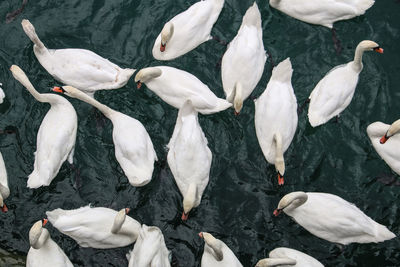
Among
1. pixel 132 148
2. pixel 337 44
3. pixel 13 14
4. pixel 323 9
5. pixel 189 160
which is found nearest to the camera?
pixel 189 160

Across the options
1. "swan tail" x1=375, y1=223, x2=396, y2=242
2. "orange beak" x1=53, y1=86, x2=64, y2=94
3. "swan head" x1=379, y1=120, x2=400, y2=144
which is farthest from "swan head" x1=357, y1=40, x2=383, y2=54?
"orange beak" x1=53, y1=86, x2=64, y2=94

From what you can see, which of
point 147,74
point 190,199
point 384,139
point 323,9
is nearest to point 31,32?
point 147,74

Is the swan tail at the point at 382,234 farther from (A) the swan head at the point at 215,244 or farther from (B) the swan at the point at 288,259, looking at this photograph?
(A) the swan head at the point at 215,244

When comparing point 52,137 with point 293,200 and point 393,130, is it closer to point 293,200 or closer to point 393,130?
point 293,200

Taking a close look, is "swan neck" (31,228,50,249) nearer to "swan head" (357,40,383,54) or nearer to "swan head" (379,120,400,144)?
"swan head" (379,120,400,144)

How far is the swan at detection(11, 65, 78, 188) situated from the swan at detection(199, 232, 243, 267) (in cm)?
224

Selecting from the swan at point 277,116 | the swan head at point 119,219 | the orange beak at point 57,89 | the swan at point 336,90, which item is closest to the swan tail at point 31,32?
the orange beak at point 57,89

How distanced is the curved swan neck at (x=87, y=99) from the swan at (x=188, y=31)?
1197 millimetres

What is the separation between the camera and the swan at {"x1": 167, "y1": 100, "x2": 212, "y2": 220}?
852 centimetres

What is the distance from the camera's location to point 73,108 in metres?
9.32

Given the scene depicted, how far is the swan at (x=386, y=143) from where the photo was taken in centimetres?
888

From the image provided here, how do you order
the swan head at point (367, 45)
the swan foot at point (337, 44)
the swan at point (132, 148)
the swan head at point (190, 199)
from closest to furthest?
the swan head at point (190, 199) → the swan at point (132, 148) → the swan head at point (367, 45) → the swan foot at point (337, 44)

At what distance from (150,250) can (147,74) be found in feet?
8.49

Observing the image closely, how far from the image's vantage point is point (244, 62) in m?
9.21
